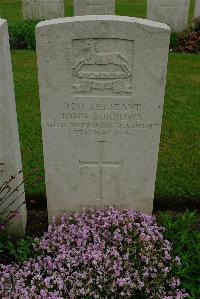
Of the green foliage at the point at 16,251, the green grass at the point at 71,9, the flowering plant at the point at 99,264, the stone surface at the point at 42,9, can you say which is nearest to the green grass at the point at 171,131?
the green foliage at the point at 16,251

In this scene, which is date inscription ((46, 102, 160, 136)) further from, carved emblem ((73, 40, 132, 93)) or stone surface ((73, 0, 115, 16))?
stone surface ((73, 0, 115, 16))

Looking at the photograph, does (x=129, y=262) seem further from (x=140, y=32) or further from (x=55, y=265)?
(x=140, y=32)

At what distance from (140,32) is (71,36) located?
535 millimetres

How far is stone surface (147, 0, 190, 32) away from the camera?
11.1 meters

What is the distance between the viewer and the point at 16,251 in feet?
12.5

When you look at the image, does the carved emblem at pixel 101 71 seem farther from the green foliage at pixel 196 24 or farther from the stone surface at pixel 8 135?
the green foliage at pixel 196 24

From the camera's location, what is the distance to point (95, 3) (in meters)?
10.8

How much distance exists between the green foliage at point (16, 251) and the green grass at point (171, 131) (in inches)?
35.5

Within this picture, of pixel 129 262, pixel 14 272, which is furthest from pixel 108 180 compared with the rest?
pixel 14 272

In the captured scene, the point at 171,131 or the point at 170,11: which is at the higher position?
the point at 170,11

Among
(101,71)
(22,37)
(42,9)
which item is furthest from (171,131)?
Result: (42,9)

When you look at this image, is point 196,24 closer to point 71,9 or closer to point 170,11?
point 170,11

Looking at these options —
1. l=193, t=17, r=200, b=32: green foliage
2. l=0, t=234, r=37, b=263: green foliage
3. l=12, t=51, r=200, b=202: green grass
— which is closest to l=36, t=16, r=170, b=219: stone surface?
l=0, t=234, r=37, b=263: green foliage

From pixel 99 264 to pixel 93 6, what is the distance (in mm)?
8691
